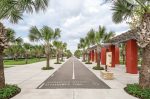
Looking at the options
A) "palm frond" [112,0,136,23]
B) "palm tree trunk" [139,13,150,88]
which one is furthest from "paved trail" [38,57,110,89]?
"palm frond" [112,0,136,23]

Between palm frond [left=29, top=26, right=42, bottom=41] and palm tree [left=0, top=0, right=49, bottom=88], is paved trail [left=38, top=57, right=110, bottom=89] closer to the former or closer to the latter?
palm tree [left=0, top=0, right=49, bottom=88]

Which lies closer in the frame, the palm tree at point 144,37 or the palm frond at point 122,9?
the palm tree at point 144,37

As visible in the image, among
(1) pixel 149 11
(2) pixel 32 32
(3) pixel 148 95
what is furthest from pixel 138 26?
(2) pixel 32 32

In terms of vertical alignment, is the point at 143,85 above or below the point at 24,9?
below

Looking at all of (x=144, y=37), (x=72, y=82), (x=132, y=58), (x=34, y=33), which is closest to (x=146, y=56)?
(x=144, y=37)

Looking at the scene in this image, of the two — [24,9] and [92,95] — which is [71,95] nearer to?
[92,95]

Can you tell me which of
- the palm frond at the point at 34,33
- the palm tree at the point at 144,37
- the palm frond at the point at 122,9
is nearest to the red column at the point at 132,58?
the palm frond at the point at 122,9

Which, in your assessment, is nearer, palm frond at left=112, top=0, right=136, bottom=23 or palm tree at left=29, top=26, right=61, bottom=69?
palm frond at left=112, top=0, right=136, bottom=23

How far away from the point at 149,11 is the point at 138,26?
1043mm

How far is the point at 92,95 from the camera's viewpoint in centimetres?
1100

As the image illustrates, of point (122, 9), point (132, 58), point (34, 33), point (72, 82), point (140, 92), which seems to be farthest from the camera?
point (34, 33)

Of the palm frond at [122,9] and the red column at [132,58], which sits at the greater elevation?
the palm frond at [122,9]

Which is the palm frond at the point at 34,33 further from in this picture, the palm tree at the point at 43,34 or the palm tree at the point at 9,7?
the palm tree at the point at 9,7

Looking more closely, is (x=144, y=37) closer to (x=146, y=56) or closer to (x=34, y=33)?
(x=146, y=56)
